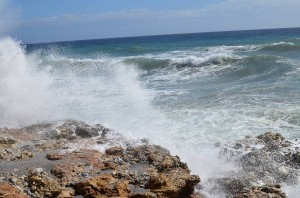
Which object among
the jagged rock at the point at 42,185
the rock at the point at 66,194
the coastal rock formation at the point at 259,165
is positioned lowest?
the coastal rock formation at the point at 259,165

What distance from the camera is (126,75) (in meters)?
15.8

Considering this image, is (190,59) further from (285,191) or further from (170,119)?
(285,191)

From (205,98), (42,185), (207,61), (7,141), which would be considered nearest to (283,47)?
(207,61)

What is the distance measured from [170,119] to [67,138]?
3.08m

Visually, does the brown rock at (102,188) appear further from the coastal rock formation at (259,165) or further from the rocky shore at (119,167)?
the coastal rock formation at (259,165)

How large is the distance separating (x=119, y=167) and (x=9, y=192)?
1558 mm

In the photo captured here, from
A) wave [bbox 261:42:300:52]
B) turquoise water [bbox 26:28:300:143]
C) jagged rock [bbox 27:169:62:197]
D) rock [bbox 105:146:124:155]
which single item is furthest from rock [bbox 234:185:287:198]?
wave [bbox 261:42:300:52]

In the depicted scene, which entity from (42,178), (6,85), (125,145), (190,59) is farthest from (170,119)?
(190,59)

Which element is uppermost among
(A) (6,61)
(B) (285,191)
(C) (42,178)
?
(A) (6,61)

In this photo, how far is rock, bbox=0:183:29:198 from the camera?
4.63 metres

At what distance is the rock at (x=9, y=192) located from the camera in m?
4.63

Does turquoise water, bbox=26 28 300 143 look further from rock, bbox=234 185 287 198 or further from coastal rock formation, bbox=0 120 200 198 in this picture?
rock, bbox=234 185 287 198

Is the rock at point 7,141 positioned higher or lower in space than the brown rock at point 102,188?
higher

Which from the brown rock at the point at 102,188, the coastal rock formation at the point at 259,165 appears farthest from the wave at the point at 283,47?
the brown rock at the point at 102,188
